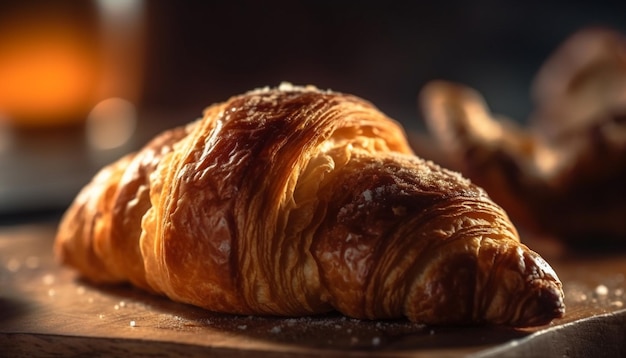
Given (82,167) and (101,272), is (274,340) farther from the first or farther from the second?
(82,167)

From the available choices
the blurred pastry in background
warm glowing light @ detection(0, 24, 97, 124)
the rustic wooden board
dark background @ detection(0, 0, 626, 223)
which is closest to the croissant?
the rustic wooden board

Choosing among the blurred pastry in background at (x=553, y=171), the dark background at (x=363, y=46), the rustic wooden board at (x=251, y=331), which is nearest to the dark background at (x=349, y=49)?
the dark background at (x=363, y=46)

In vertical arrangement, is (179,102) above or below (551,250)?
above

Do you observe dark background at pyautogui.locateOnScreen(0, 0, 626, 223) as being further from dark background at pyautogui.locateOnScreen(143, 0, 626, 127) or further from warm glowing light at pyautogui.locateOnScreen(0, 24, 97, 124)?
warm glowing light at pyautogui.locateOnScreen(0, 24, 97, 124)

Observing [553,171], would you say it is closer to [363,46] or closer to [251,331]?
[251,331]

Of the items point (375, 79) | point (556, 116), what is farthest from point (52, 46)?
point (556, 116)

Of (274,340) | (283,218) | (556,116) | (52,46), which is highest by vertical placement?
(52,46)

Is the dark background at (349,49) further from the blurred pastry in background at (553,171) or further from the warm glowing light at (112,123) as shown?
the blurred pastry in background at (553,171)
